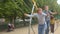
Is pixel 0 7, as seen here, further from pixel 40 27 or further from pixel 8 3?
pixel 40 27

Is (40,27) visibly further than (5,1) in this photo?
No

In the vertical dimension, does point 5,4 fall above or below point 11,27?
above

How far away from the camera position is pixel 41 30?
7.44 m

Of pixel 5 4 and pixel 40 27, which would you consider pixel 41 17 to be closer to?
pixel 40 27

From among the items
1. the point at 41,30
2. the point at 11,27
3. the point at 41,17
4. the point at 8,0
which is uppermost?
the point at 8,0

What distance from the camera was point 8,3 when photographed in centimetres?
1461

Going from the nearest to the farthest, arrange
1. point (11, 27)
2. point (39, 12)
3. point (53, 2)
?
point (39, 12) < point (11, 27) < point (53, 2)

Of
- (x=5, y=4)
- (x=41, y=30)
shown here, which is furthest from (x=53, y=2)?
(x=41, y=30)

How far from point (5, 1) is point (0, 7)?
61cm

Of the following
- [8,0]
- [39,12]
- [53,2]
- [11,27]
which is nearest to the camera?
[39,12]

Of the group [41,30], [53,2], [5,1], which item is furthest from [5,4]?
[53,2]

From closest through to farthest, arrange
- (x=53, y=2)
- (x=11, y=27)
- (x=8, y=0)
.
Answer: (x=8, y=0) < (x=11, y=27) < (x=53, y=2)

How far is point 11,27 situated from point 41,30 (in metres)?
16.6

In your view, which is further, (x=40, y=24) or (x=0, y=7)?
(x=0, y=7)
